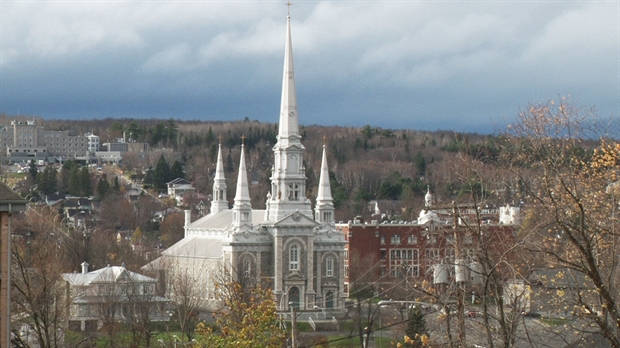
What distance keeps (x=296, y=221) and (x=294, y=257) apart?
7.85ft

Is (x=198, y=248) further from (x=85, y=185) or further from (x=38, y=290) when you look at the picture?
(x=85, y=185)

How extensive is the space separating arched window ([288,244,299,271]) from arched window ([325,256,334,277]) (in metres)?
2.27

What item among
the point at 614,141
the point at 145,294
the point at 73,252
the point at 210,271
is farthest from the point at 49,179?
the point at 614,141

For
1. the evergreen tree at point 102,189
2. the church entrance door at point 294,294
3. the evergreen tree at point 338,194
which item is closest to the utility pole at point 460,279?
the church entrance door at point 294,294

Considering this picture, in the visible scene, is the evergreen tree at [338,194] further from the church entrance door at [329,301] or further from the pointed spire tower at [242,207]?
the church entrance door at [329,301]

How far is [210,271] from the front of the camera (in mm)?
102625

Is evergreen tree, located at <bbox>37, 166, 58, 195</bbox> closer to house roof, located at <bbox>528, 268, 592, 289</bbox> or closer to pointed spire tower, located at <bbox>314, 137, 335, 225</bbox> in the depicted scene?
pointed spire tower, located at <bbox>314, 137, 335, 225</bbox>

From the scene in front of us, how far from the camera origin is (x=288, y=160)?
103 meters

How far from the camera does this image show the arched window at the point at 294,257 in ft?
333

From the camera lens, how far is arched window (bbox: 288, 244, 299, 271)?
101375 millimetres

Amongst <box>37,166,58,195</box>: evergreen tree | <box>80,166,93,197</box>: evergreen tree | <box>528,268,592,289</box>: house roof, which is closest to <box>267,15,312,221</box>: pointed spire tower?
<box>528,268,592,289</box>: house roof

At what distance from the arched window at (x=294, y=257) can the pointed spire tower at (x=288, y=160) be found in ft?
7.24

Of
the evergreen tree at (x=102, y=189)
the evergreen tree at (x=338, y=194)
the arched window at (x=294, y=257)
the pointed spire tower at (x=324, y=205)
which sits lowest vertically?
the arched window at (x=294, y=257)

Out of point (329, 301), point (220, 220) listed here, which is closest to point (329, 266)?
point (329, 301)
